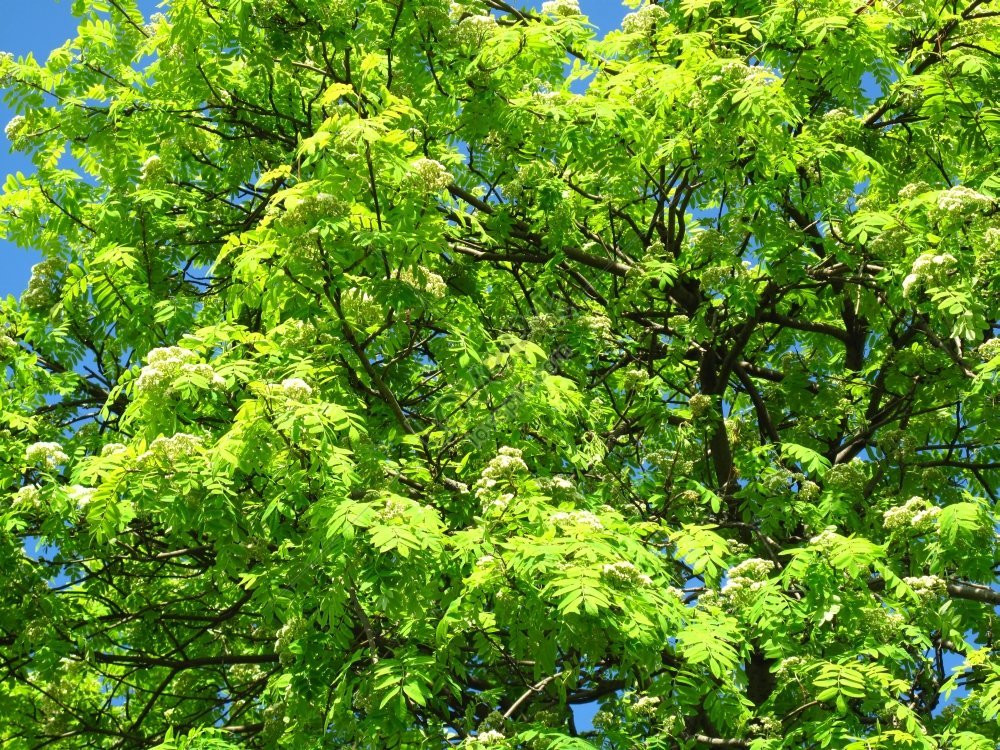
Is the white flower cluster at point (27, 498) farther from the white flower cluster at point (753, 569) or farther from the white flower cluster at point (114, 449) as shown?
the white flower cluster at point (753, 569)

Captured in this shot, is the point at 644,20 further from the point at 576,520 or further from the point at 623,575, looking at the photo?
the point at 623,575

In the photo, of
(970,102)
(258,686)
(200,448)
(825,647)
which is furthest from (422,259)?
(970,102)

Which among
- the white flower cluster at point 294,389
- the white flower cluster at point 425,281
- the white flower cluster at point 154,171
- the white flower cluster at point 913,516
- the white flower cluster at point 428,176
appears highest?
the white flower cluster at point 154,171

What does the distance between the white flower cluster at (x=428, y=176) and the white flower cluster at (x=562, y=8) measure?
10.6ft

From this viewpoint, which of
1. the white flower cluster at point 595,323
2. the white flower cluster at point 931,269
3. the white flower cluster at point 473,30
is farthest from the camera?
the white flower cluster at point 595,323

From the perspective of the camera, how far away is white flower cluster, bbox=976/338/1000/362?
8251mm

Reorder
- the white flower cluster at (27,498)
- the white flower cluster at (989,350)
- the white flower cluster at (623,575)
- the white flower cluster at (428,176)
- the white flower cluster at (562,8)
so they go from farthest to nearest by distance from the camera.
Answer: the white flower cluster at (562,8), the white flower cluster at (989,350), the white flower cluster at (27,498), the white flower cluster at (428,176), the white flower cluster at (623,575)

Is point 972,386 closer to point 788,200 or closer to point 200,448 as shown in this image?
point 788,200

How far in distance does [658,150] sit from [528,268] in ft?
6.77

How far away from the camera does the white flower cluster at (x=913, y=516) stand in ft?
25.1

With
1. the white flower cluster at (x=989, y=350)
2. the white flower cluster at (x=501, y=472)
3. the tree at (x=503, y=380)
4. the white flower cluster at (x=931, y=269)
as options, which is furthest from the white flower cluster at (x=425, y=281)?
the white flower cluster at (x=989, y=350)

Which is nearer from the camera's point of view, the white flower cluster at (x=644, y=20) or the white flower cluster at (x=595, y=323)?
the white flower cluster at (x=595, y=323)

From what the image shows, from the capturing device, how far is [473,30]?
354 inches

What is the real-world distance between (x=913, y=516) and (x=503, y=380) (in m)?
2.72
